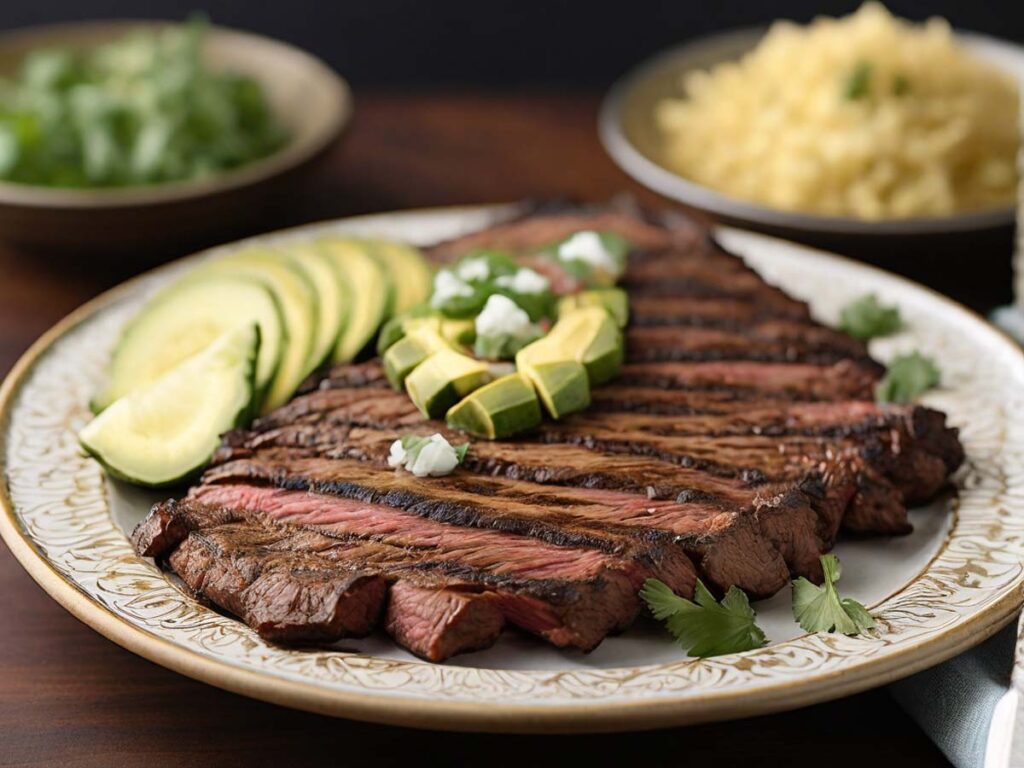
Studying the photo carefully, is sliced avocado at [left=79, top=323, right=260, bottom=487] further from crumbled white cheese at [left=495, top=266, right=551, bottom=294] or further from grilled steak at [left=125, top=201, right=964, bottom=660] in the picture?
crumbled white cheese at [left=495, top=266, right=551, bottom=294]

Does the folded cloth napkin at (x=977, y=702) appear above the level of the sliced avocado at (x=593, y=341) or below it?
below

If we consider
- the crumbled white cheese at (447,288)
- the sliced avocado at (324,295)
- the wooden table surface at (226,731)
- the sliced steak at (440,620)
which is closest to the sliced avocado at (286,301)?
the sliced avocado at (324,295)

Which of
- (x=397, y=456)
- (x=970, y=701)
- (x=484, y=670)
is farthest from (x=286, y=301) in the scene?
(x=970, y=701)

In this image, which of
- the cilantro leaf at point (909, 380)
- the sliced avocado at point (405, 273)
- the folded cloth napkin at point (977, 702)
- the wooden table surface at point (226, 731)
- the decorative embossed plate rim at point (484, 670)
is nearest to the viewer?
the decorative embossed plate rim at point (484, 670)

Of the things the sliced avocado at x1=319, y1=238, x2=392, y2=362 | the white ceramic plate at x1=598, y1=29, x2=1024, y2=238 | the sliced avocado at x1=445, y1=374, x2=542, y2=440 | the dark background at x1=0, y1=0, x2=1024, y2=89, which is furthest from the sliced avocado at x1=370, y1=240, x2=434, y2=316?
the dark background at x1=0, y1=0, x2=1024, y2=89

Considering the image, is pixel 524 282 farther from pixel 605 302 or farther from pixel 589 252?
pixel 589 252

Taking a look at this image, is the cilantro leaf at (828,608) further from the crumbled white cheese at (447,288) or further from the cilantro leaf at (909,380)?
the crumbled white cheese at (447,288)
